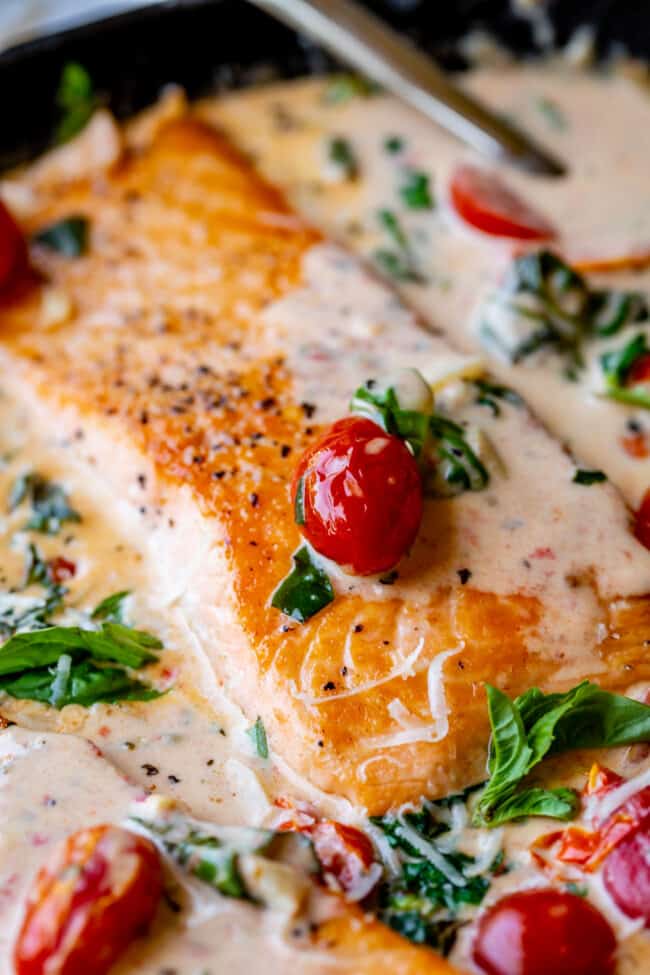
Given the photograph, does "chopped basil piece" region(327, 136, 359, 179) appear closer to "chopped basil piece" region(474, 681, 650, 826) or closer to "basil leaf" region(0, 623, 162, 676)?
"basil leaf" region(0, 623, 162, 676)

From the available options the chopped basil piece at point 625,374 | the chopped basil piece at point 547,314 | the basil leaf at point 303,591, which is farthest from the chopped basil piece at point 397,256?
the basil leaf at point 303,591

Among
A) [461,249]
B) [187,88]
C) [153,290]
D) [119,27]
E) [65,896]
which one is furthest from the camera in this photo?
[187,88]

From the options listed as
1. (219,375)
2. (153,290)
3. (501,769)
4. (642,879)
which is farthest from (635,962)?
(153,290)

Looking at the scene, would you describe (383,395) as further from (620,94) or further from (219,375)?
(620,94)

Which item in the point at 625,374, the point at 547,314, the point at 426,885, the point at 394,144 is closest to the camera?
the point at 426,885

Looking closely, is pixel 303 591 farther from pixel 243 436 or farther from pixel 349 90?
pixel 349 90

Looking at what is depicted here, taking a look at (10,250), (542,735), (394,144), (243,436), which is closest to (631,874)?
(542,735)
